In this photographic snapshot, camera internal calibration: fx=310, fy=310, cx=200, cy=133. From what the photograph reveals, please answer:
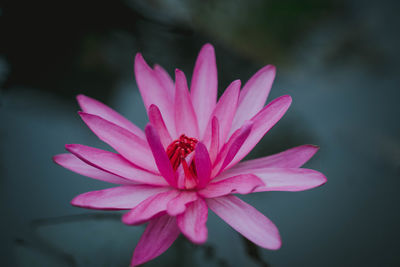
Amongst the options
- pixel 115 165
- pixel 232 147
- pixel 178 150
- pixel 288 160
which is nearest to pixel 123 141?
pixel 115 165

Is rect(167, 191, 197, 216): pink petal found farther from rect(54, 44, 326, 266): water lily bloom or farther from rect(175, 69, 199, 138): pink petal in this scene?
rect(175, 69, 199, 138): pink petal

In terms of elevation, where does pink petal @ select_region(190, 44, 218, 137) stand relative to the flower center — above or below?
above

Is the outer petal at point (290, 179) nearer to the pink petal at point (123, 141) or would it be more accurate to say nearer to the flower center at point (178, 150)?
the flower center at point (178, 150)

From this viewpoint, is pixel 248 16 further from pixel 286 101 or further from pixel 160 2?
pixel 286 101

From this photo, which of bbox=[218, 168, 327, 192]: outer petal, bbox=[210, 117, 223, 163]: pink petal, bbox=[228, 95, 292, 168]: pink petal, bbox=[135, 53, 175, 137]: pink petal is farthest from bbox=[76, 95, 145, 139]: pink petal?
bbox=[218, 168, 327, 192]: outer petal

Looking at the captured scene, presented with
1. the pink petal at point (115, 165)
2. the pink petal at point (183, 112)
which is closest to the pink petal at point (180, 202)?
the pink petal at point (115, 165)

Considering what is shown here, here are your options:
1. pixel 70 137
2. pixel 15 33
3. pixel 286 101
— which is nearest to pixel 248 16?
pixel 286 101
